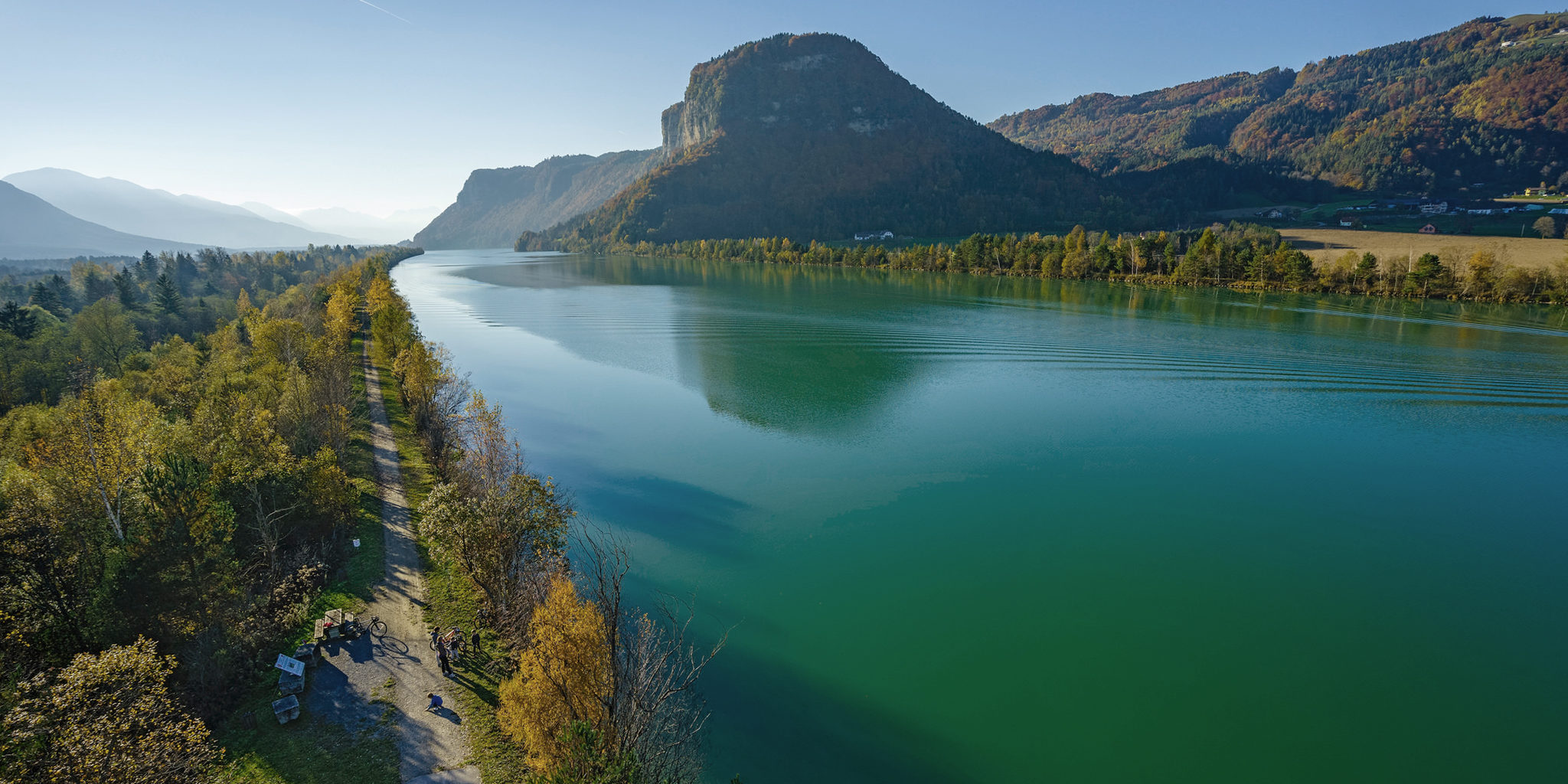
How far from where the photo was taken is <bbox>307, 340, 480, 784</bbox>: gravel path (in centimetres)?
1241

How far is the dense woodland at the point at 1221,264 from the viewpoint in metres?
70.1

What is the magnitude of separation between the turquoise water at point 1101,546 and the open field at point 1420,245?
39.4 metres

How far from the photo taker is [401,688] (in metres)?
14.4

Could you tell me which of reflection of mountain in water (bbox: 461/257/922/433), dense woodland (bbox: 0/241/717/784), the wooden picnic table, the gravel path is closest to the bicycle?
the gravel path

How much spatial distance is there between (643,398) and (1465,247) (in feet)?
360

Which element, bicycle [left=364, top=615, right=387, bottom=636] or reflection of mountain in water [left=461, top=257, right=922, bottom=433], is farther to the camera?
reflection of mountain in water [left=461, top=257, right=922, bottom=433]

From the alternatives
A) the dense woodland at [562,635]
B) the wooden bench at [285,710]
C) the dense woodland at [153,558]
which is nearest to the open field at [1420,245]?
the dense woodland at [562,635]

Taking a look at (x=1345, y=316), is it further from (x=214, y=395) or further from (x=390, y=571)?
(x=214, y=395)

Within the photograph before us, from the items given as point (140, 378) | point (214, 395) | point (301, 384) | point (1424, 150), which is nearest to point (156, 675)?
point (301, 384)

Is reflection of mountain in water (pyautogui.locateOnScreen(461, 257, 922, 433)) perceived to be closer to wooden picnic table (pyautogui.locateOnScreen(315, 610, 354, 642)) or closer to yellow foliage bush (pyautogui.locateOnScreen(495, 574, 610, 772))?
wooden picnic table (pyautogui.locateOnScreen(315, 610, 354, 642))

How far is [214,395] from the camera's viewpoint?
2814 cm

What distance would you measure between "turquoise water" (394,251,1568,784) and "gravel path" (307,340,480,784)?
554 centimetres

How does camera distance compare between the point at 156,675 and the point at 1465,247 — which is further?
the point at 1465,247

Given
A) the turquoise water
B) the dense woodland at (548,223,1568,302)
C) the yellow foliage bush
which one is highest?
the dense woodland at (548,223,1568,302)
